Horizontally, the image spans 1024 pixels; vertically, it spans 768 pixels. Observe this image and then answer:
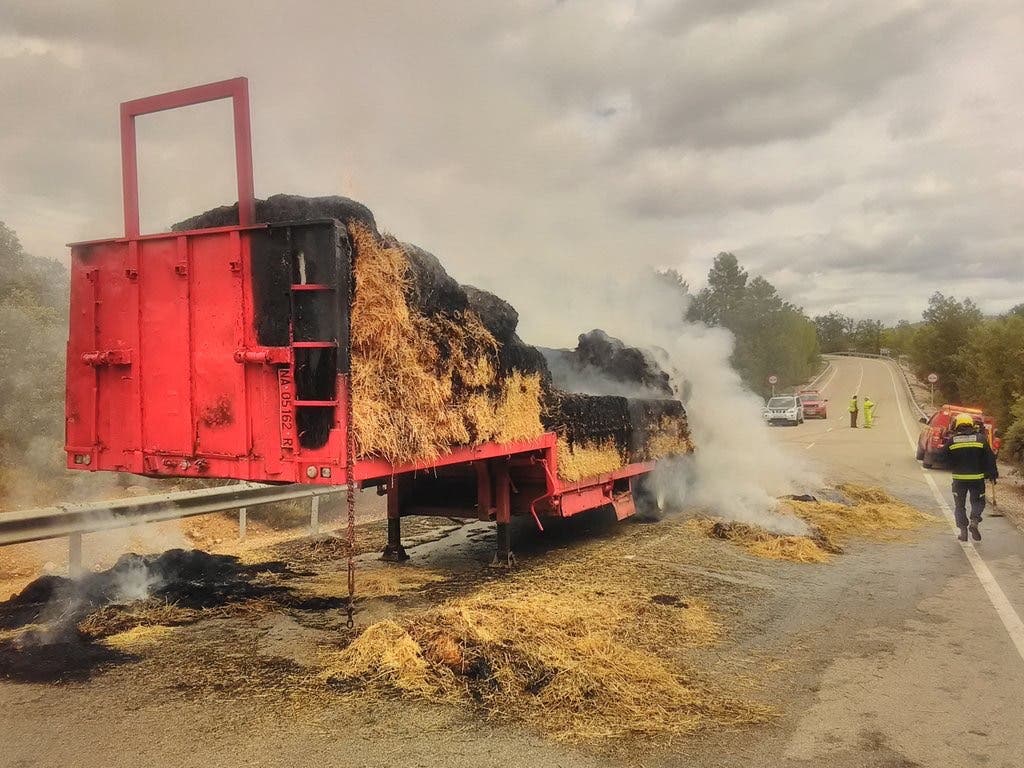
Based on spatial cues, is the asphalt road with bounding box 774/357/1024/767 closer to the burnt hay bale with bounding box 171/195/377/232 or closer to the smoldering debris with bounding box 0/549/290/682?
the burnt hay bale with bounding box 171/195/377/232

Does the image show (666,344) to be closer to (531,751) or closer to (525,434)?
(525,434)

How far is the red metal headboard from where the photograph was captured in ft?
17.3

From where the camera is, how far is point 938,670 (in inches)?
195

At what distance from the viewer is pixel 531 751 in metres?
3.70

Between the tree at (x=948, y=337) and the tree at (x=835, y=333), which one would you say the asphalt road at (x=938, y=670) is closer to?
the tree at (x=948, y=337)

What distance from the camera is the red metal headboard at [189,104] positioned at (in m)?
5.27

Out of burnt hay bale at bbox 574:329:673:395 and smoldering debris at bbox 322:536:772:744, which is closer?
smoldering debris at bbox 322:536:772:744

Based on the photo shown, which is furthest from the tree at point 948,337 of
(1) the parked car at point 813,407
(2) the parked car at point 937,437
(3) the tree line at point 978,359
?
(2) the parked car at point 937,437

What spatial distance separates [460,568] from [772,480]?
24.0ft

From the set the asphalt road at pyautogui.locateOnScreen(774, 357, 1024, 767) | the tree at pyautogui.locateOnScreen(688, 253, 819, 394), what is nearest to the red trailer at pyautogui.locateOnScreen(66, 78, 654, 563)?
the asphalt road at pyautogui.locateOnScreen(774, 357, 1024, 767)

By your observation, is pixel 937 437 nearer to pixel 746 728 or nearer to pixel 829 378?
pixel 746 728

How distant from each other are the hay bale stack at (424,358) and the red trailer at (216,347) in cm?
14

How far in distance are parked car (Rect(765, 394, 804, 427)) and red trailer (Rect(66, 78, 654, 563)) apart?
1331 inches

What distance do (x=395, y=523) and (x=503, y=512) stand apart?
125cm
